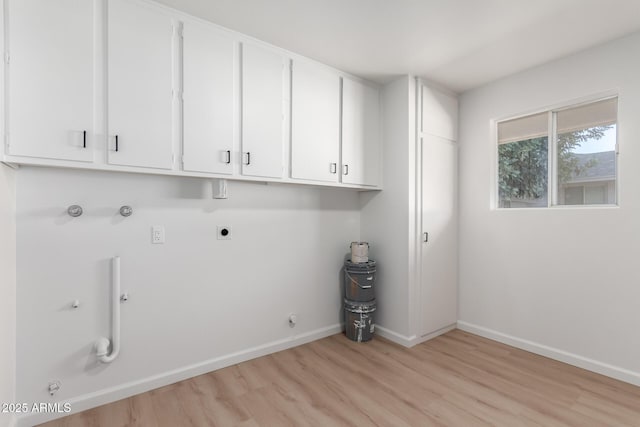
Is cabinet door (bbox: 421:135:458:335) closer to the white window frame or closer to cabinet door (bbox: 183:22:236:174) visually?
the white window frame

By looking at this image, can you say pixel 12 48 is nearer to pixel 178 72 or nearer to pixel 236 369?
pixel 178 72

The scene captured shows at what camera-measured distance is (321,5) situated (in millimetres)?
2018

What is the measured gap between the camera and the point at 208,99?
2.22m

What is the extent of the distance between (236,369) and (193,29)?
2.56m

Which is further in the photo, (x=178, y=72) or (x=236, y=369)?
(x=236, y=369)

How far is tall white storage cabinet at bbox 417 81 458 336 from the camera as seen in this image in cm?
308

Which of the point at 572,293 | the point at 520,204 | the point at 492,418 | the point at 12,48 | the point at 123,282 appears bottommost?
the point at 492,418

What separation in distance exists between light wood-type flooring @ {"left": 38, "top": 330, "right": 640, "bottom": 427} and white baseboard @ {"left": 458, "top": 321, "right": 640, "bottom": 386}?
0.06m

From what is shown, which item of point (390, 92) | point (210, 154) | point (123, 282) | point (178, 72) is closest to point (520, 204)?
point (390, 92)

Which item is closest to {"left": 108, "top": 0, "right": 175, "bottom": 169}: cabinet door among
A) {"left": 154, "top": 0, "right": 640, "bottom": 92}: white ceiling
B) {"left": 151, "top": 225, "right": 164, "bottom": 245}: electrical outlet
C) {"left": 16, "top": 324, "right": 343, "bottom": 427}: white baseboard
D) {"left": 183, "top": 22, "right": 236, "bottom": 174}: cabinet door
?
{"left": 183, "top": 22, "right": 236, "bottom": 174}: cabinet door

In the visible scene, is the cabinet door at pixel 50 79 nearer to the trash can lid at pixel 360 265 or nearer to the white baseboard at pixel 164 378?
the white baseboard at pixel 164 378

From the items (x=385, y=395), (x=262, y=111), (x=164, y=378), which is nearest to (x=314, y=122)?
(x=262, y=111)

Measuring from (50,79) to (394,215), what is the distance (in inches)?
107

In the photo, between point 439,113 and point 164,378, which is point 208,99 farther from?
point 439,113
